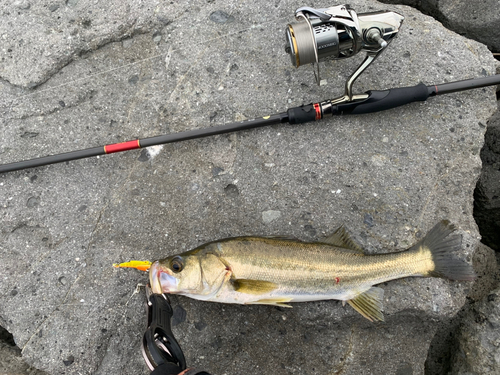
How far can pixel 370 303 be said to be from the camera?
2.79 metres

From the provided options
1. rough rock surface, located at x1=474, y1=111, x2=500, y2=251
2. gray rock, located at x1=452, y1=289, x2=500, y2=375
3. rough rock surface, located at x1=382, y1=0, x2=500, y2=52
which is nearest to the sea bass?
gray rock, located at x1=452, y1=289, x2=500, y2=375

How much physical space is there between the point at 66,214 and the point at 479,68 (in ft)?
11.5

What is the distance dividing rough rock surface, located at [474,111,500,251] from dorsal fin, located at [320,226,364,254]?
4.43ft

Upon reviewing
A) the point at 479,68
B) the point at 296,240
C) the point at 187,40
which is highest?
the point at 187,40

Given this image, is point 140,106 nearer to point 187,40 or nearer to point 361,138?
point 187,40

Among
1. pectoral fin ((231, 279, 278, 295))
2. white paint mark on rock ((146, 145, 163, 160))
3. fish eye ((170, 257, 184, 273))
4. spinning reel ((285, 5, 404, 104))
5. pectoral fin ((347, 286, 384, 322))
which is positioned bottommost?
pectoral fin ((347, 286, 384, 322))

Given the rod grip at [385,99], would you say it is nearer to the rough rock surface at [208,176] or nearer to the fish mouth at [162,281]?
the rough rock surface at [208,176]

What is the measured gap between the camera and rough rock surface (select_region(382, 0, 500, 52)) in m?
3.71

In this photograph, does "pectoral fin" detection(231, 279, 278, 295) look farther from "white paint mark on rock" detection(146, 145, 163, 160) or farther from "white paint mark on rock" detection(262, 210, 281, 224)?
"white paint mark on rock" detection(146, 145, 163, 160)

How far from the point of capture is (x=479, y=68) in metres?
3.30

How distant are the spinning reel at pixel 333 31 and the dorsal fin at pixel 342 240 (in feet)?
3.91

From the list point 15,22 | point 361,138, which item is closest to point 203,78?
point 361,138

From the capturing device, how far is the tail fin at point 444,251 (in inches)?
109

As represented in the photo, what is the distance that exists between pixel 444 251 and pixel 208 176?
1.78 m
